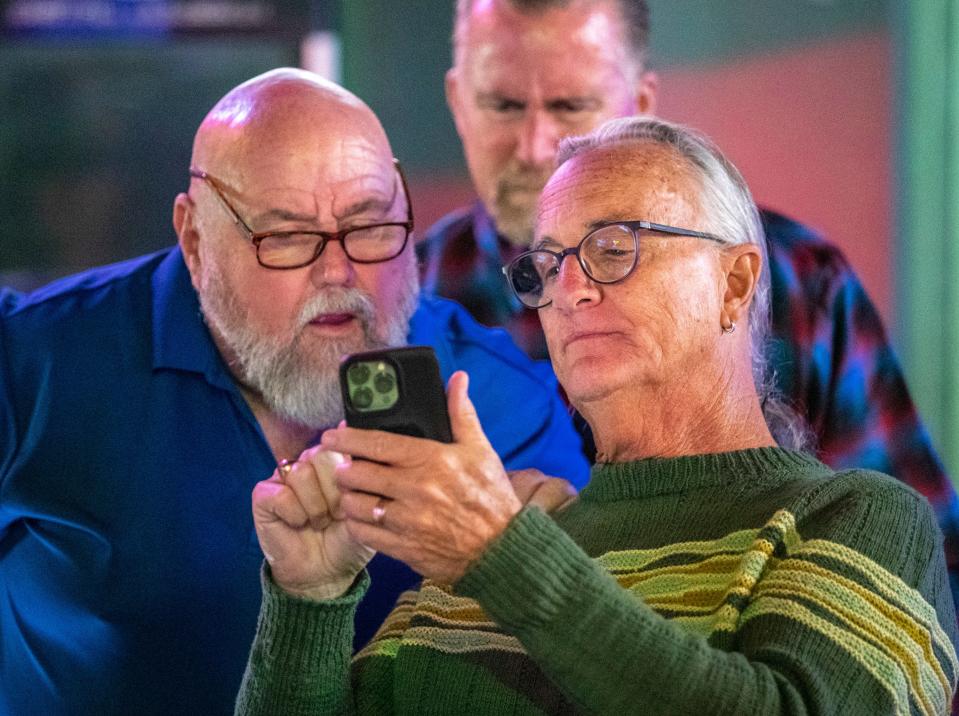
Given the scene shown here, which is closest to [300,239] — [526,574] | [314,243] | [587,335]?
[314,243]

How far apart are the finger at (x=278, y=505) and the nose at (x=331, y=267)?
0.52 metres

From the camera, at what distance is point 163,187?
331 centimetres

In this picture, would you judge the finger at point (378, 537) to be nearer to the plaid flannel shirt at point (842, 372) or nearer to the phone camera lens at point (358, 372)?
the phone camera lens at point (358, 372)

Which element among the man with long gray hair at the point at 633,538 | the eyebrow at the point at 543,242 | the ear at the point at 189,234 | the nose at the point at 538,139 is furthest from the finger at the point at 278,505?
the nose at the point at 538,139

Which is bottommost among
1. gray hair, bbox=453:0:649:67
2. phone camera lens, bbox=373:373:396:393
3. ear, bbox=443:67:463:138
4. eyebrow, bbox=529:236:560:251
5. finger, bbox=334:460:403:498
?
finger, bbox=334:460:403:498

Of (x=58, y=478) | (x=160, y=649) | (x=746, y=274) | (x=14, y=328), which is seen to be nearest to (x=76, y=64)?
(x=14, y=328)

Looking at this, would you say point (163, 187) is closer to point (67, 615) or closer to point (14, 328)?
point (14, 328)

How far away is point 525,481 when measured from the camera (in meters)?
2.01

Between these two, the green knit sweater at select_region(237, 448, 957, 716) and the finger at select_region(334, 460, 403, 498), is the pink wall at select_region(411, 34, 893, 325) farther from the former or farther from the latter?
the finger at select_region(334, 460, 403, 498)

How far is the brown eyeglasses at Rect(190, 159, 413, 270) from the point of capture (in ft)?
7.07

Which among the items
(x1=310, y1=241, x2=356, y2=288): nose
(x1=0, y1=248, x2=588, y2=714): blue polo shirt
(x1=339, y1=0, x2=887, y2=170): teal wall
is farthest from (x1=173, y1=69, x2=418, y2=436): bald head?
(x1=339, y1=0, x2=887, y2=170): teal wall

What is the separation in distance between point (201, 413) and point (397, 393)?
2.95ft

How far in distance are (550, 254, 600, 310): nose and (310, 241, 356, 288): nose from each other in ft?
1.60

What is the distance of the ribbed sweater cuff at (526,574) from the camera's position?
1346mm
